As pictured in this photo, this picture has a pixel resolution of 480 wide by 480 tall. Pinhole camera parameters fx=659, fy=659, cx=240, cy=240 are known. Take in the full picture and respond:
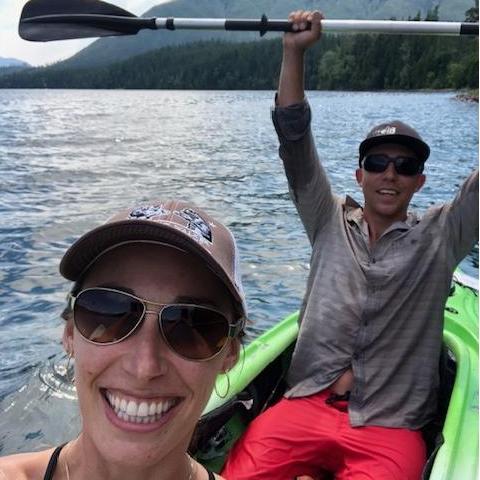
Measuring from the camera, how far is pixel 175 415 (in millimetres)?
1574

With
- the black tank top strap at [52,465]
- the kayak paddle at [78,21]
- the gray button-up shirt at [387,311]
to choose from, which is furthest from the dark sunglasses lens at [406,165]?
the black tank top strap at [52,465]

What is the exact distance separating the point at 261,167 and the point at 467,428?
16643 mm

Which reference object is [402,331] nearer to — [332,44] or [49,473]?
[49,473]

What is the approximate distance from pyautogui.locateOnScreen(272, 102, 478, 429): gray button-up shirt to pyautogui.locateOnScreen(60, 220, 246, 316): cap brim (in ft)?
6.68

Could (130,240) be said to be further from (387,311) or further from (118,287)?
(387,311)

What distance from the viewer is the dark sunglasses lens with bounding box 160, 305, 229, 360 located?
1542 millimetres

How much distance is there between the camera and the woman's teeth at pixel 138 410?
155 cm

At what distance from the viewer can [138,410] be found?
61.0 inches

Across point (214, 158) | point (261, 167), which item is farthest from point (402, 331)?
point (214, 158)

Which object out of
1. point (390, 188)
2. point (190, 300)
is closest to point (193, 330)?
point (190, 300)

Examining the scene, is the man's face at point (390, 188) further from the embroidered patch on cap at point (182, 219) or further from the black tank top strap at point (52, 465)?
the black tank top strap at point (52, 465)

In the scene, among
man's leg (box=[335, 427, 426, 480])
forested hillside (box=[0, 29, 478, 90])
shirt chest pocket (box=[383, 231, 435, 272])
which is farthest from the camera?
forested hillside (box=[0, 29, 478, 90])

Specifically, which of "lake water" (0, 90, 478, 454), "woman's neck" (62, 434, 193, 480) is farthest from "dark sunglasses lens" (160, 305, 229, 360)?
"lake water" (0, 90, 478, 454)

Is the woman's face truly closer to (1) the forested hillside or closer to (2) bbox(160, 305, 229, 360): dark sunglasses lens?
(2) bbox(160, 305, 229, 360): dark sunglasses lens
